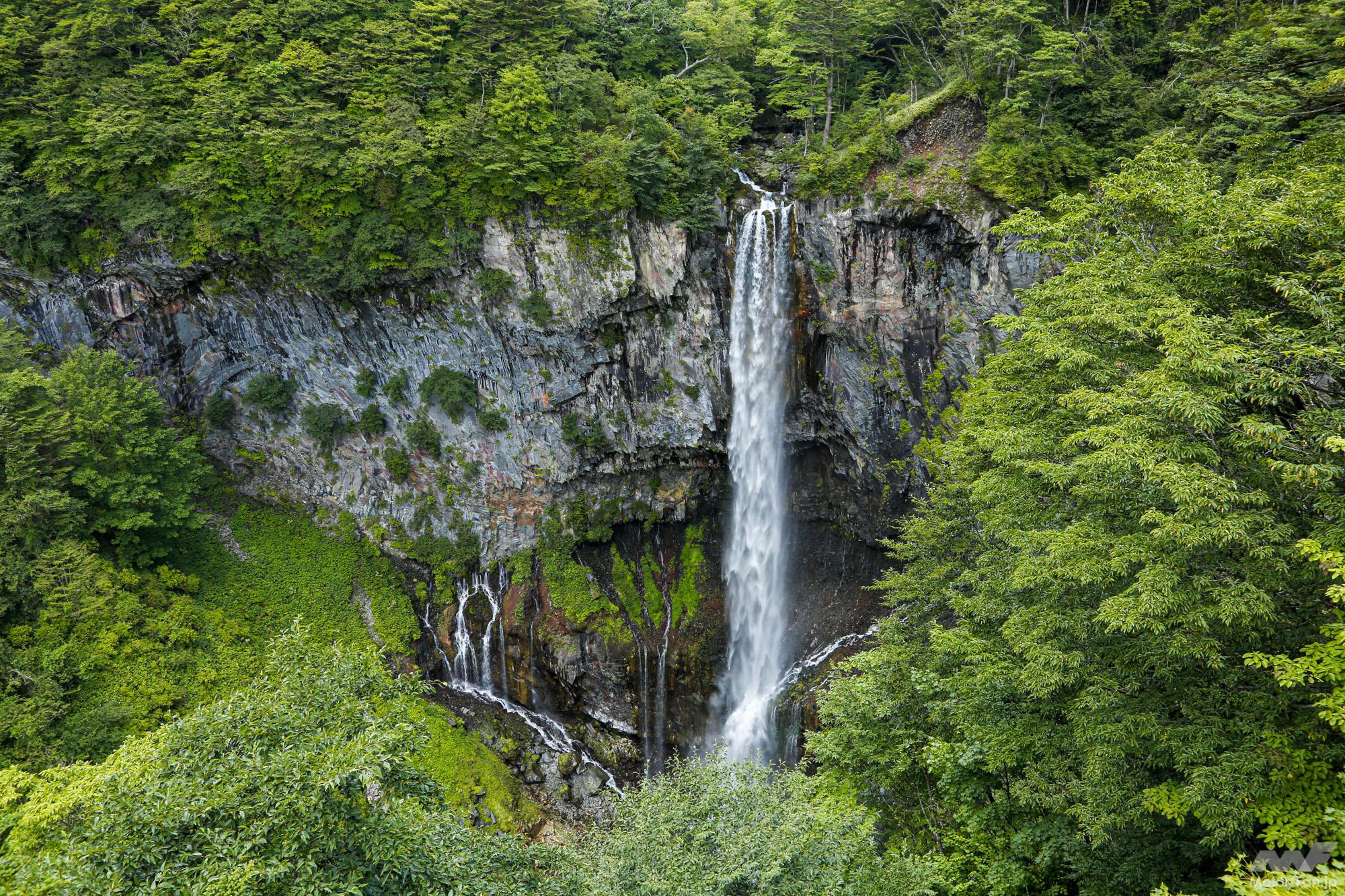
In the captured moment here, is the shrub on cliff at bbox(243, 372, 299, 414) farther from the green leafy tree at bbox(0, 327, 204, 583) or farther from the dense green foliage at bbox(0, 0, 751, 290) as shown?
the dense green foliage at bbox(0, 0, 751, 290)

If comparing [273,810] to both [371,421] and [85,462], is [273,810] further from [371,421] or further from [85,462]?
[371,421]

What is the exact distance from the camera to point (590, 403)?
2527cm

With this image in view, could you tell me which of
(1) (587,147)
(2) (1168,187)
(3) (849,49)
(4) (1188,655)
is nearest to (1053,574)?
(4) (1188,655)

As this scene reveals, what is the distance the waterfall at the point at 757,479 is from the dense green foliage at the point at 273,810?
15442 millimetres

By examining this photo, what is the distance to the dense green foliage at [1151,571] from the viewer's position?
761cm

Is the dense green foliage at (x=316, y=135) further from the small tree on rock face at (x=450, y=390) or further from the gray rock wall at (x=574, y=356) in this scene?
the small tree on rock face at (x=450, y=390)

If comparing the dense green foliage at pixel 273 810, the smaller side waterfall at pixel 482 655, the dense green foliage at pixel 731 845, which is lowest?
the smaller side waterfall at pixel 482 655

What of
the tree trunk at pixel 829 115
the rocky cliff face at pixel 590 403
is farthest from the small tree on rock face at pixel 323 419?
the tree trunk at pixel 829 115

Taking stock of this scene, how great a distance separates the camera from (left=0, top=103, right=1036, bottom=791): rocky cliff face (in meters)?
22.4

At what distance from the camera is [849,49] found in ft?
78.0

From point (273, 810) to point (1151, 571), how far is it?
9.85m

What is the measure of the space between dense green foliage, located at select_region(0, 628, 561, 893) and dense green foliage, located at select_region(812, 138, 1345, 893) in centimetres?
691

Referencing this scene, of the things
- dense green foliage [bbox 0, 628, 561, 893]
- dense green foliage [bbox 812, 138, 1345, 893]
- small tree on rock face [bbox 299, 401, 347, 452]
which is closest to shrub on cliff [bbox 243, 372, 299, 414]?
small tree on rock face [bbox 299, 401, 347, 452]

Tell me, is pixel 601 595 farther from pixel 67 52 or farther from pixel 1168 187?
pixel 67 52
